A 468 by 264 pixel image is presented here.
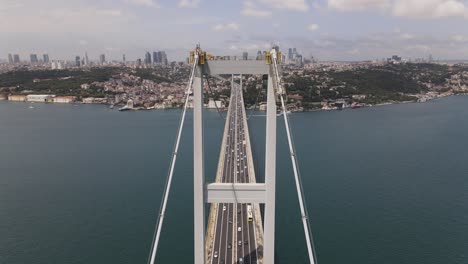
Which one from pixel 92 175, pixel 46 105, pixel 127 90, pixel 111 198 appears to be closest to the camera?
pixel 111 198

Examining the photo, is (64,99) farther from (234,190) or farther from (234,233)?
(234,190)

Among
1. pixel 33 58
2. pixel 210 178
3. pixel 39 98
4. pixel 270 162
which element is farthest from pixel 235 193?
pixel 33 58

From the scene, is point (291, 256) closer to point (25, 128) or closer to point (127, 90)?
point (25, 128)

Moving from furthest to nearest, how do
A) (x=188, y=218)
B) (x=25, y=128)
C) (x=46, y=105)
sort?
(x=46, y=105) → (x=25, y=128) → (x=188, y=218)

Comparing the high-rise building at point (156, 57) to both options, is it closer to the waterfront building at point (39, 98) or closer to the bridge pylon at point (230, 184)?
the waterfront building at point (39, 98)

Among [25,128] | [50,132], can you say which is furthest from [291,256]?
[25,128]

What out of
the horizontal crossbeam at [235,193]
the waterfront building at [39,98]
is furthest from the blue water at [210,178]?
the waterfront building at [39,98]
